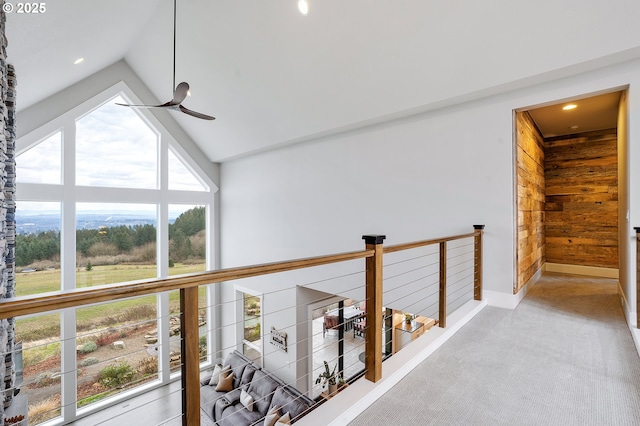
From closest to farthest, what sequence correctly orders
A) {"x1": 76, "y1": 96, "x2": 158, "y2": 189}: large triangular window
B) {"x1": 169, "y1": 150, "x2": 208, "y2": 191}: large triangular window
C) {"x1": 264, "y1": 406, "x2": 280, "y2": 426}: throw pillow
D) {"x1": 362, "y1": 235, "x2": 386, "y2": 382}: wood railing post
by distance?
{"x1": 362, "y1": 235, "x2": 386, "y2": 382}: wood railing post
{"x1": 264, "y1": 406, "x2": 280, "y2": 426}: throw pillow
{"x1": 76, "y1": 96, "x2": 158, "y2": 189}: large triangular window
{"x1": 169, "y1": 150, "x2": 208, "y2": 191}: large triangular window

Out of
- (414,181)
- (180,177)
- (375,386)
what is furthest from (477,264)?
(180,177)

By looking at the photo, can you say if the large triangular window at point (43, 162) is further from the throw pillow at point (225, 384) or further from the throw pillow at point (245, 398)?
the throw pillow at point (245, 398)

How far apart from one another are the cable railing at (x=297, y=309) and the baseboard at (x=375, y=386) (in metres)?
0.08

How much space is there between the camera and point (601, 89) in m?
2.98

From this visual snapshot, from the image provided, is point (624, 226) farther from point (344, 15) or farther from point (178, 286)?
point (178, 286)

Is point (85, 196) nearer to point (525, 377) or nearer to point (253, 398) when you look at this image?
point (253, 398)

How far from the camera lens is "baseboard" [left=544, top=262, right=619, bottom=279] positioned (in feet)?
17.0

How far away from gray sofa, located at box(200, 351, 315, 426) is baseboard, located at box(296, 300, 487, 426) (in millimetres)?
2918

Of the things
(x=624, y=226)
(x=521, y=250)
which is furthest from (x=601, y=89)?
(x=521, y=250)

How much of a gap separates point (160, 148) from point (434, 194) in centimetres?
582

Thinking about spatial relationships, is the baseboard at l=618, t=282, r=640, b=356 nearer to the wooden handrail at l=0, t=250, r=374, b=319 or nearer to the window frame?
the wooden handrail at l=0, t=250, r=374, b=319

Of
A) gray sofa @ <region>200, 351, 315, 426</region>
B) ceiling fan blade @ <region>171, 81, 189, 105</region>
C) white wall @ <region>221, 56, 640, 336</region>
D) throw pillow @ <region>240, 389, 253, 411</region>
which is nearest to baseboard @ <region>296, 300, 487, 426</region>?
white wall @ <region>221, 56, 640, 336</region>

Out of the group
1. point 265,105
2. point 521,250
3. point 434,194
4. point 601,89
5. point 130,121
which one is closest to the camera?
point 601,89

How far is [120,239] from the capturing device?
6.38 m
